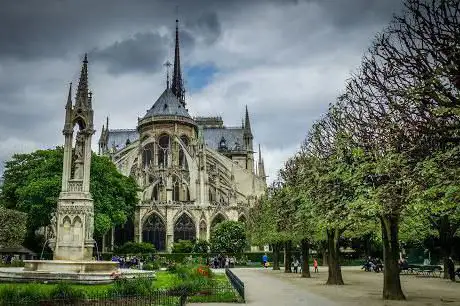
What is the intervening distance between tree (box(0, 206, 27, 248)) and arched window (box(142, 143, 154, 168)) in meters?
44.1

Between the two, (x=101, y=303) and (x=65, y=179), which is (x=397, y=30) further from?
(x=65, y=179)

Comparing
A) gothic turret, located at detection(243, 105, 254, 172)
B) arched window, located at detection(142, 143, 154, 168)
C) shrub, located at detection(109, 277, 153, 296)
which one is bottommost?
shrub, located at detection(109, 277, 153, 296)

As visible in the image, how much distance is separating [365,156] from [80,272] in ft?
42.1

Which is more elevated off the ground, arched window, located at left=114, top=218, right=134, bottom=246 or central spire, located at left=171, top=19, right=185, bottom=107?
central spire, located at left=171, top=19, right=185, bottom=107

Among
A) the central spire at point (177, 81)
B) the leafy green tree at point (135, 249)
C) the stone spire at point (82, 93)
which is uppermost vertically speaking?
the central spire at point (177, 81)

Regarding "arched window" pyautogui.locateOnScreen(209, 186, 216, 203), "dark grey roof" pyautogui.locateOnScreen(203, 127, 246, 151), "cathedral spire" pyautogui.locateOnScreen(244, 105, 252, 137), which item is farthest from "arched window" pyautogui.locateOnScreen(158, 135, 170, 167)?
"cathedral spire" pyautogui.locateOnScreen(244, 105, 252, 137)

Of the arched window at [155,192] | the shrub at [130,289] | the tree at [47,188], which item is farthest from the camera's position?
the arched window at [155,192]

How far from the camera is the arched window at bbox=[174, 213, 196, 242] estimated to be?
73.5 m

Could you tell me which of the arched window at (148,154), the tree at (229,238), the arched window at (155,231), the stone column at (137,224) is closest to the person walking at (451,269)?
the tree at (229,238)

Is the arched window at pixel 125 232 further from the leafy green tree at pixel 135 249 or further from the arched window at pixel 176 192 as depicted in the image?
the leafy green tree at pixel 135 249

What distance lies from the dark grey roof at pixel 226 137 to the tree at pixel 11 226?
2856 inches

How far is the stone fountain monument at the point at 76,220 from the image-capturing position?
21.0 meters

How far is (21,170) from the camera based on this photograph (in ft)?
168

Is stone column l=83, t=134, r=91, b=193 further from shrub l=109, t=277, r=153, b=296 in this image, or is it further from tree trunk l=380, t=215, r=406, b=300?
tree trunk l=380, t=215, r=406, b=300
